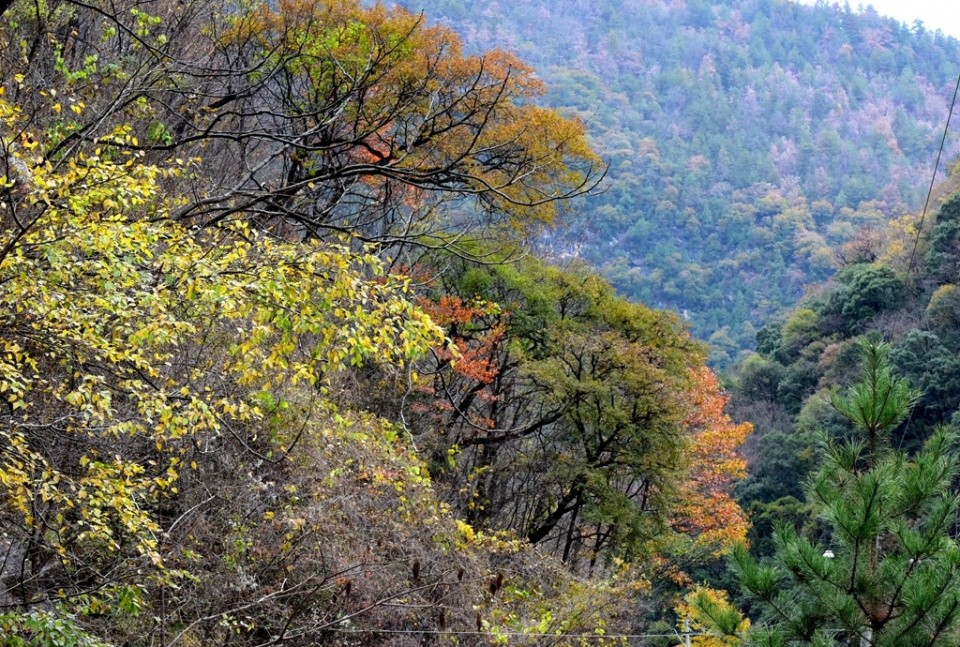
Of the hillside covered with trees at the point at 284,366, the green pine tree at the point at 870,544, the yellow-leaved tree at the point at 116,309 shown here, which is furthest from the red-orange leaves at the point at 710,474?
the yellow-leaved tree at the point at 116,309

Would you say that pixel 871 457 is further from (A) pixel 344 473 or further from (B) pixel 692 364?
(B) pixel 692 364

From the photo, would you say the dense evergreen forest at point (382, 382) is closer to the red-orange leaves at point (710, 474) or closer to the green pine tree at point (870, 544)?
the green pine tree at point (870, 544)

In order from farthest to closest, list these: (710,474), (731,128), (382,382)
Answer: (731,128) < (710,474) < (382,382)

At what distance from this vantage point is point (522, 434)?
19750 millimetres

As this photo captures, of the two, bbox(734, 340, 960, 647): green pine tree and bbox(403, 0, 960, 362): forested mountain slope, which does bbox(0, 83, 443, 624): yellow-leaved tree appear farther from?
bbox(403, 0, 960, 362): forested mountain slope

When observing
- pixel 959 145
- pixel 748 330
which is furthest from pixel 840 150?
pixel 748 330

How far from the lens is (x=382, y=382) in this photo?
605 inches

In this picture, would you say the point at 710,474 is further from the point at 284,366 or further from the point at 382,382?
the point at 284,366

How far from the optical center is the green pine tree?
259 inches

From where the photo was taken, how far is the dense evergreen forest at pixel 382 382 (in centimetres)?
598

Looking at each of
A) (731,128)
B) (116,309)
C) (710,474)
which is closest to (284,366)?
(116,309)

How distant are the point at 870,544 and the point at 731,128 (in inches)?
3989

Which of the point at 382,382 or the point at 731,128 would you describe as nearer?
the point at 382,382

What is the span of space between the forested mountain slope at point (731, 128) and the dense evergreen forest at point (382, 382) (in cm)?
2371
